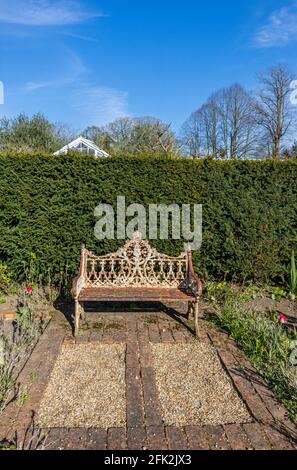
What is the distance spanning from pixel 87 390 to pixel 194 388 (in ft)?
3.06

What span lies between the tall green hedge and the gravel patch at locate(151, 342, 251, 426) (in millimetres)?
2093

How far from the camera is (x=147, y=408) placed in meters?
2.45

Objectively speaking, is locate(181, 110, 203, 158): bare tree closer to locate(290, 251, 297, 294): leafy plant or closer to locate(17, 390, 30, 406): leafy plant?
locate(290, 251, 297, 294): leafy plant

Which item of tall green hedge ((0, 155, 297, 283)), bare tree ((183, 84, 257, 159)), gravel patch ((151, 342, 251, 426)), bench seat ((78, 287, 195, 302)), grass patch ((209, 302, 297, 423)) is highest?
bare tree ((183, 84, 257, 159))

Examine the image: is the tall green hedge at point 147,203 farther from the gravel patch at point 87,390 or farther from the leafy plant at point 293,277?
the gravel patch at point 87,390

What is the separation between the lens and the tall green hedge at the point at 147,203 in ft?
16.2

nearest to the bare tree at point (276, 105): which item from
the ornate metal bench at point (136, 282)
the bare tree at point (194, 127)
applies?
the bare tree at point (194, 127)

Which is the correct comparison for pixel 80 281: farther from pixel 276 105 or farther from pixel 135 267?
pixel 276 105

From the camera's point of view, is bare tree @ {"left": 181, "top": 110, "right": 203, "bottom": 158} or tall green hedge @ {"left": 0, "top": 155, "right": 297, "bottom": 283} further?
bare tree @ {"left": 181, "top": 110, "right": 203, "bottom": 158}

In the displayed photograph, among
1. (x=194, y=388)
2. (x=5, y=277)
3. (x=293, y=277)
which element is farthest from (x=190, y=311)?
(x=5, y=277)

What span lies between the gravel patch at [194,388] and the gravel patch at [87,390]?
370mm

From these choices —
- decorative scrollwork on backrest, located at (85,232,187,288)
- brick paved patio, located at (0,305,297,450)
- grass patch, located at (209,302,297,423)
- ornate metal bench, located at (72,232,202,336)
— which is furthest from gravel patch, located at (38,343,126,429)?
grass patch, located at (209,302,297,423)

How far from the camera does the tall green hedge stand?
4945 millimetres

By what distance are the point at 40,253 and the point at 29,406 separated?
296 cm
